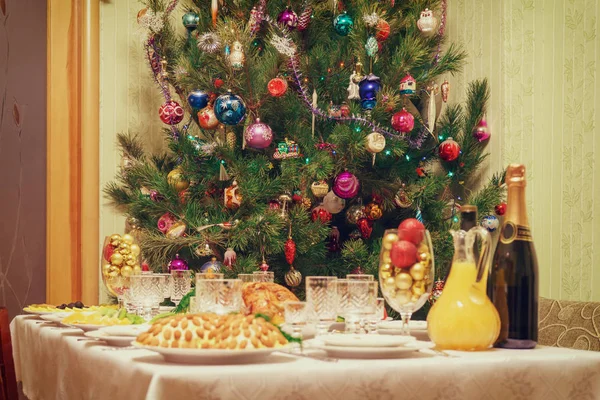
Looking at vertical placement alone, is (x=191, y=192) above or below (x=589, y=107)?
below

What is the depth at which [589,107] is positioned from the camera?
3594mm

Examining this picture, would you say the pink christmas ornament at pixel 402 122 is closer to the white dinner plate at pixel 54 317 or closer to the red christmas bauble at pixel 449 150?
the red christmas bauble at pixel 449 150

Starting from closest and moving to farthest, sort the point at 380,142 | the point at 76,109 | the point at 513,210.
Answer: the point at 513,210 → the point at 380,142 → the point at 76,109

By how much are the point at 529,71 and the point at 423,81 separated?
1.53 ft

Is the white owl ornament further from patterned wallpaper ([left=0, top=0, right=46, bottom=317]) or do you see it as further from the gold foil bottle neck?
the gold foil bottle neck

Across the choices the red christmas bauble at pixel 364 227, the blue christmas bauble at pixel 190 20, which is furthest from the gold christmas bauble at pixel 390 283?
the blue christmas bauble at pixel 190 20

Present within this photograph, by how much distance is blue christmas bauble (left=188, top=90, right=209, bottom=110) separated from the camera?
3.46 metres

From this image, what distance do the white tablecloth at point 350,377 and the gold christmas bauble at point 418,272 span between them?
6.8 inches

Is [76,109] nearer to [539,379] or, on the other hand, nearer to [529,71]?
[529,71]

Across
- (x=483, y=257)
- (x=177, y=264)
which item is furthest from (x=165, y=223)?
(x=483, y=257)

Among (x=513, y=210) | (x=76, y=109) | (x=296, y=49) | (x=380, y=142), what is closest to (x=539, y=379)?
(x=513, y=210)

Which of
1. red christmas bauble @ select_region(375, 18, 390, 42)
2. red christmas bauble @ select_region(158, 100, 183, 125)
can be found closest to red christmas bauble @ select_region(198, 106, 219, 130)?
red christmas bauble @ select_region(158, 100, 183, 125)

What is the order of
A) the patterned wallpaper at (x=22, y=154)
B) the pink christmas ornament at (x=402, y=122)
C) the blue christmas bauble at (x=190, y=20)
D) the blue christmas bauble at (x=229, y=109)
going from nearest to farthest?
the blue christmas bauble at (x=229, y=109) → the pink christmas ornament at (x=402, y=122) → the blue christmas bauble at (x=190, y=20) → the patterned wallpaper at (x=22, y=154)

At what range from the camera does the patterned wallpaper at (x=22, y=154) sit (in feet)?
12.3
